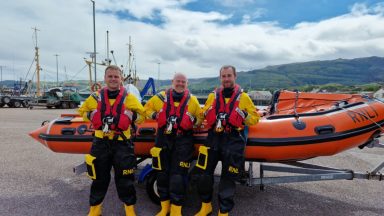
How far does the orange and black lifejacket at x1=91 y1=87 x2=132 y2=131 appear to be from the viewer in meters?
3.38

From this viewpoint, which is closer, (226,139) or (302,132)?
(226,139)

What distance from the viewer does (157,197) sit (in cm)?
397

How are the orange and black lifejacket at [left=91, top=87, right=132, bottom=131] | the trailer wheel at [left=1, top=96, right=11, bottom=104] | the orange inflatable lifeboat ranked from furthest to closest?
the trailer wheel at [left=1, top=96, right=11, bottom=104] → the orange inflatable lifeboat → the orange and black lifejacket at [left=91, top=87, right=132, bottom=131]

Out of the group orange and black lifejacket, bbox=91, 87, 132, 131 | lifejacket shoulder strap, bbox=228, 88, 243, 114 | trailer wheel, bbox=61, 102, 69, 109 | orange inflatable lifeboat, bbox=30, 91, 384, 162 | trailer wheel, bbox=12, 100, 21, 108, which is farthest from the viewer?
trailer wheel, bbox=12, 100, 21, 108

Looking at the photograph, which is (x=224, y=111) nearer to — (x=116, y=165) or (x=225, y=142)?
(x=225, y=142)

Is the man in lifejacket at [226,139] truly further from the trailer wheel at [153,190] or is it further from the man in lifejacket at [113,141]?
the man in lifejacket at [113,141]

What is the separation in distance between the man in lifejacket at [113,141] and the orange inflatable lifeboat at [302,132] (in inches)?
29.5

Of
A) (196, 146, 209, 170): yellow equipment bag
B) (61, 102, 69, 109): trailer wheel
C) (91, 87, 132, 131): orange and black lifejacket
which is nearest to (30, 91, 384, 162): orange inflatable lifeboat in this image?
(196, 146, 209, 170): yellow equipment bag

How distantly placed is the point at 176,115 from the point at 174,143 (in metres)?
0.35

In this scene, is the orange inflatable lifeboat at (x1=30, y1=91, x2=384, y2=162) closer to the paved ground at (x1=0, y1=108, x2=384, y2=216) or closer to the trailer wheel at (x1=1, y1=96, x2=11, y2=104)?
the paved ground at (x1=0, y1=108, x2=384, y2=216)

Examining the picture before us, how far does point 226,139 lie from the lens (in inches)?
139

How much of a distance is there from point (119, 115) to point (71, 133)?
145 cm

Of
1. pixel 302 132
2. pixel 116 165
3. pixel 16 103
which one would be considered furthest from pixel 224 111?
pixel 16 103

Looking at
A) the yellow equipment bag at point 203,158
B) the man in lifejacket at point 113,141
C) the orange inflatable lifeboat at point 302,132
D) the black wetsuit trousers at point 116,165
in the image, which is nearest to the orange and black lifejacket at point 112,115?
the man in lifejacket at point 113,141
